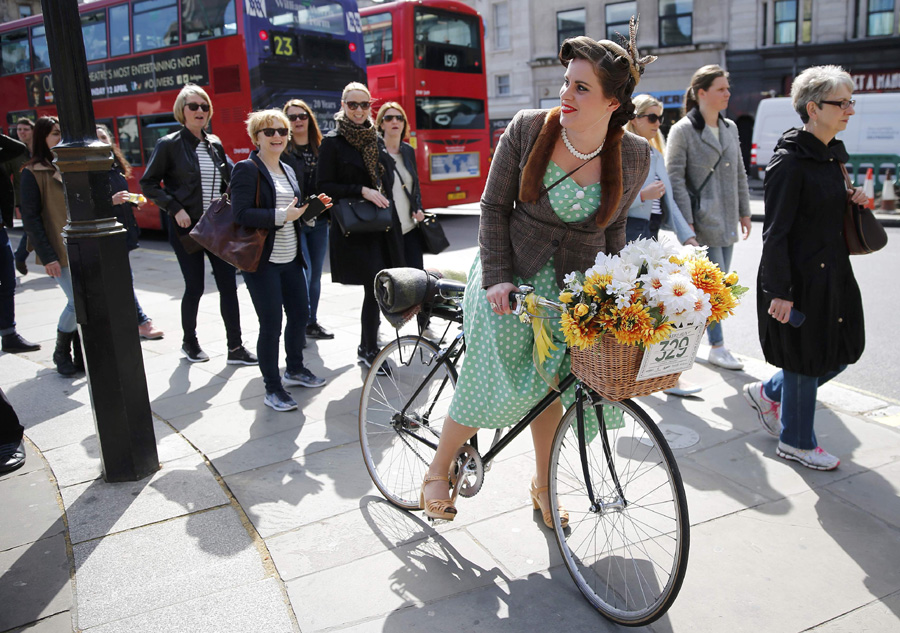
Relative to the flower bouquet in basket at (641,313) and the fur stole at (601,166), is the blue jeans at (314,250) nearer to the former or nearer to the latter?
the fur stole at (601,166)

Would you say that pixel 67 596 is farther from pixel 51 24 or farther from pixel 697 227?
pixel 697 227

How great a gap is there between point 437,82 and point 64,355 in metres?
10.4

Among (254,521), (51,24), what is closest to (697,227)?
(254,521)

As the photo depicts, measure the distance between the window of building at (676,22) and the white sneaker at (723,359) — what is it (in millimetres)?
26499

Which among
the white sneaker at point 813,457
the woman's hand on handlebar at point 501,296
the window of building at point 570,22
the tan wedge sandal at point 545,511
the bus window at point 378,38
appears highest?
the window of building at point 570,22

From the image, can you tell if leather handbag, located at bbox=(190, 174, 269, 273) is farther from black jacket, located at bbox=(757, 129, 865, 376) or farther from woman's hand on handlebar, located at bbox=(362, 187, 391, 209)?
black jacket, located at bbox=(757, 129, 865, 376)

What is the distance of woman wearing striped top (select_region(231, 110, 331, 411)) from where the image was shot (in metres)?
4.57

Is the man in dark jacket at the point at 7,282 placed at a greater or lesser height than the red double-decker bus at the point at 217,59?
lesser

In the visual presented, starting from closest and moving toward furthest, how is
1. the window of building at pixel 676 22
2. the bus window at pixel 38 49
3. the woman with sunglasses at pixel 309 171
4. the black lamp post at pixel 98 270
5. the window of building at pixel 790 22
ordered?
the black lamp post at pixel 98 270 < the woman with sunglasses at pixel 309 171 < the bus window at pixel 38 49 < the window of building at pixel 790 22 < the window of building at pixel 676 22

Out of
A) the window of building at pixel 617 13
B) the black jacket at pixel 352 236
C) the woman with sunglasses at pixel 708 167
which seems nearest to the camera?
the woman with sunglasses at pixel 708 167

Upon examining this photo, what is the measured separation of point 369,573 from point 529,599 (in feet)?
2.05

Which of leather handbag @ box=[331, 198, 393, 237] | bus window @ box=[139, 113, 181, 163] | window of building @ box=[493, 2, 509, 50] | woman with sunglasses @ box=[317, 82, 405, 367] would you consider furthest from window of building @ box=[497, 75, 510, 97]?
leather handbag @ box=[331, 198, 393, 237]

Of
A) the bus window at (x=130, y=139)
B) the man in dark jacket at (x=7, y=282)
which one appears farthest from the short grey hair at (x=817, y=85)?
the bus window at (x=130, y=139)

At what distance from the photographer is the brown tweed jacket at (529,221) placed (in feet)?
8.84
